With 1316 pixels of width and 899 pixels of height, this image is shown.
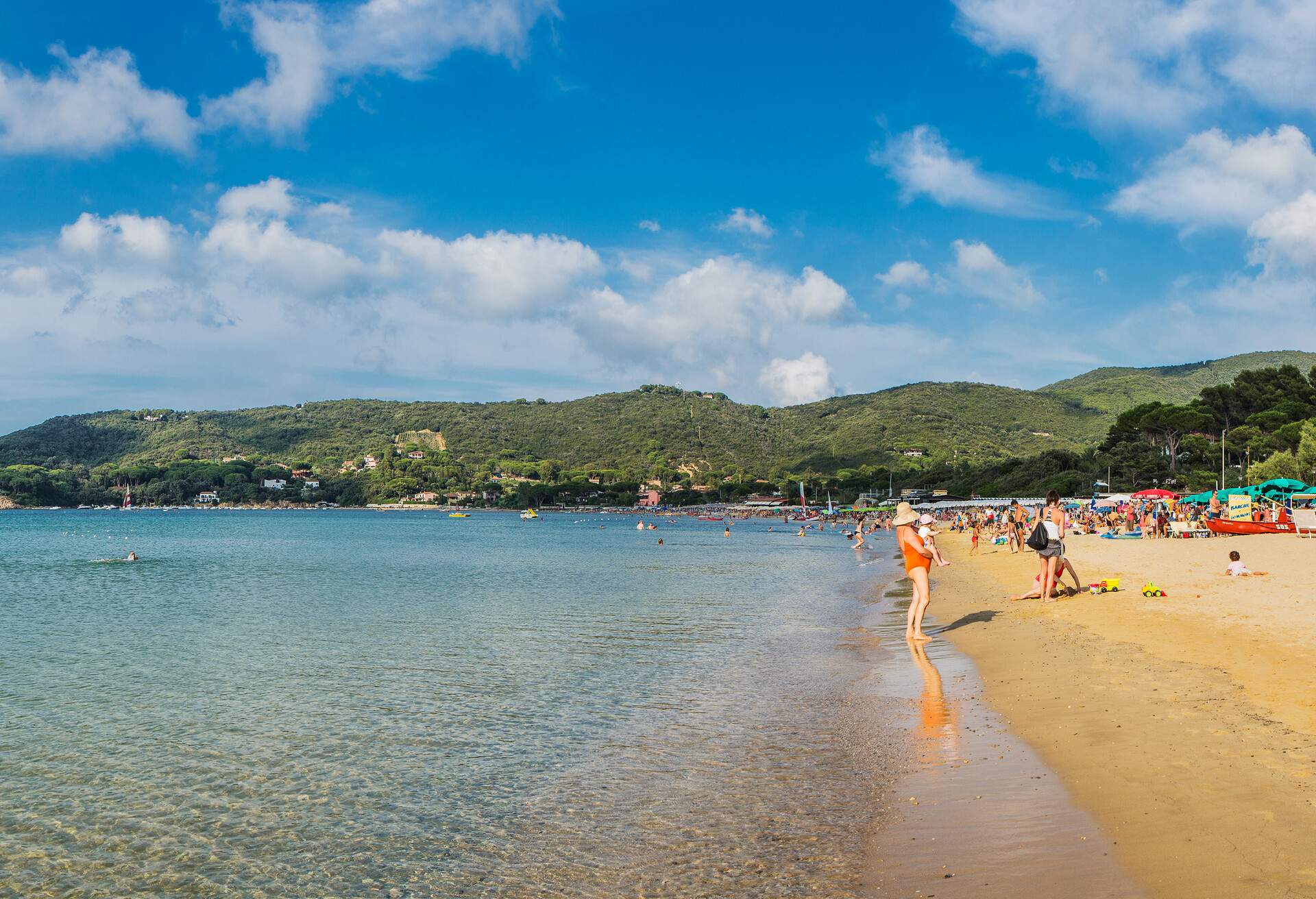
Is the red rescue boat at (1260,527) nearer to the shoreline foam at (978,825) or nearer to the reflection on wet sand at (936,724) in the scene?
the reflection on wet sand at (936,724)

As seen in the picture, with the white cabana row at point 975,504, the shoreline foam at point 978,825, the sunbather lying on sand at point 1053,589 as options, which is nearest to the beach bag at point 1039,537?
the sunbather lying on sand at point 1053,589

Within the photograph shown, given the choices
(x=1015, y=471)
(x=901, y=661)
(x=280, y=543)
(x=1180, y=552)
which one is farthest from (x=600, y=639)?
(x=1015, y=471)

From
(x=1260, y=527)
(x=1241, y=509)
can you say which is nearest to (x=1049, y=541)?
(x=1260, y=527)

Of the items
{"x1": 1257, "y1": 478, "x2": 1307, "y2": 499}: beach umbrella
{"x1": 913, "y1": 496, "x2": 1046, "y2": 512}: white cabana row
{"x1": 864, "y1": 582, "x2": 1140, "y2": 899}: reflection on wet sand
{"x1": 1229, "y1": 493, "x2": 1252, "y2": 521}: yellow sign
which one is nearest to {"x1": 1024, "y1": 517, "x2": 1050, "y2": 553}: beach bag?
{"x1": 864, "y1": 582, "x2": 1140, "y2": 899}: reflection on wet sand

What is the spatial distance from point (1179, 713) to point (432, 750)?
23.4 ft

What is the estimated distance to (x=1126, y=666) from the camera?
415 inches

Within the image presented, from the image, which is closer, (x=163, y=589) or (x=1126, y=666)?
(x=1126, y=666)

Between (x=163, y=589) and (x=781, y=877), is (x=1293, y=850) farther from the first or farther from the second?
(x=163, y=589)

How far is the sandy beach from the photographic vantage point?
4.96 m

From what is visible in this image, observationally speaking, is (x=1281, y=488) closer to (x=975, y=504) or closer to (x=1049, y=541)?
(x=1049, y=541)

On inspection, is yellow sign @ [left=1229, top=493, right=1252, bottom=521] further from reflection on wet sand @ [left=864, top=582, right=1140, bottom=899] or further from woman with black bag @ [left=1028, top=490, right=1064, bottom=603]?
reflection on wet sand @ [left=864, top=582, right=1140, bottom=899]

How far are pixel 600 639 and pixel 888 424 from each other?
184m

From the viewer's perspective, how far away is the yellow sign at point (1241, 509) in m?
37.4

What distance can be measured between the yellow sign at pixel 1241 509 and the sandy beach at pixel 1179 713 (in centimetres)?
2152
